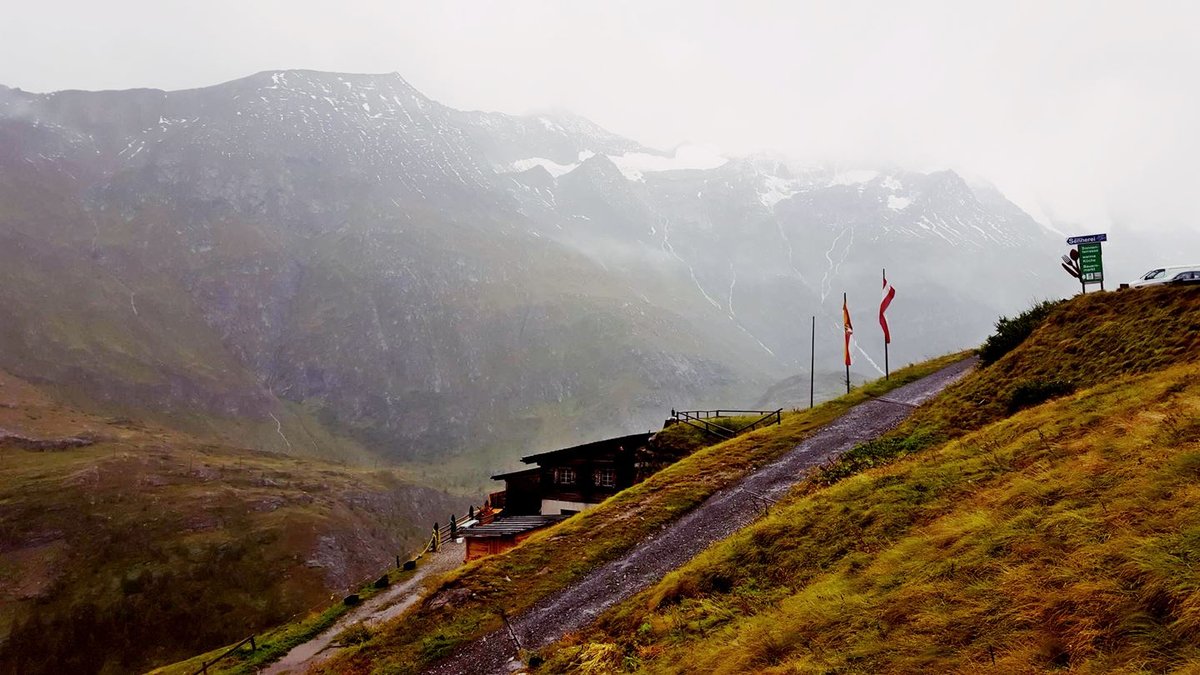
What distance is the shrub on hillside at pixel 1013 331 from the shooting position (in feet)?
89.1

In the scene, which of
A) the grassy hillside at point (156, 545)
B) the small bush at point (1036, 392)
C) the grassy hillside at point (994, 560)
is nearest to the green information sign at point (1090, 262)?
the grassy hillside at point (994, 560)

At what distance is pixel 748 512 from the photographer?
22.1 m

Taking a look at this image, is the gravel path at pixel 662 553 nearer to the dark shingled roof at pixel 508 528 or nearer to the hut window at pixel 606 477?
the dark shingled roof at pixel 508 528

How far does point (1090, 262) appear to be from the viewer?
25.5m

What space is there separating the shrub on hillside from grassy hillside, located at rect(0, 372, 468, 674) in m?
124

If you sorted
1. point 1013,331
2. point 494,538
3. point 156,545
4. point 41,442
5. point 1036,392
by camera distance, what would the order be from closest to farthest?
point 1036,392 < point 1013,331 < point 494,538 < point 156,545 < point 41,442

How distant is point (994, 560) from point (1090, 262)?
73.4 ft

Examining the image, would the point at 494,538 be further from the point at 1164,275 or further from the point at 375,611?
the point at 1164,275

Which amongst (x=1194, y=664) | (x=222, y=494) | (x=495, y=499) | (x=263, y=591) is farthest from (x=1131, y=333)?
(x=222, y=494)

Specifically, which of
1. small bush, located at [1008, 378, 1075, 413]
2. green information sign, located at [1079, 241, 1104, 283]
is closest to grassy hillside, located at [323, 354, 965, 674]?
small bush, located at [1008, 378, 1075, 413]

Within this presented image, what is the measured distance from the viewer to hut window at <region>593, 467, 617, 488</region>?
181 ft

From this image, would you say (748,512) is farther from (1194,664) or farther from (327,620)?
(327,620)

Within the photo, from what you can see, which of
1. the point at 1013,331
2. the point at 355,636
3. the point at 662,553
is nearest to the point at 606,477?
the point at 355,636

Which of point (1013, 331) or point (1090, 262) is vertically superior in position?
point (1090, 262)
